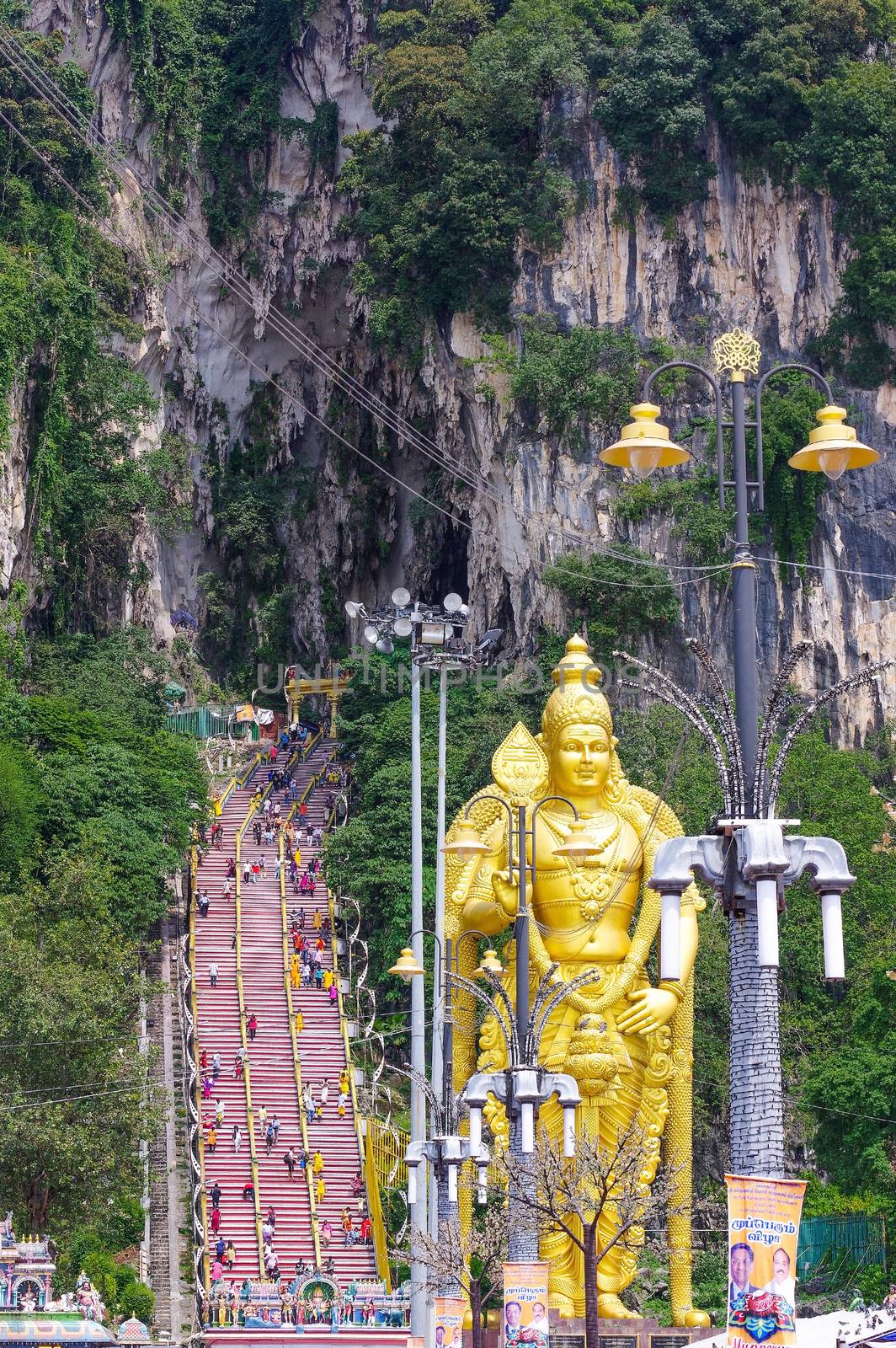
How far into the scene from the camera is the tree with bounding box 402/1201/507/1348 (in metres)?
19.7

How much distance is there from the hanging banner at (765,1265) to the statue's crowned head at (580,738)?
12.4 m

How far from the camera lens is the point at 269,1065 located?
3338 cm

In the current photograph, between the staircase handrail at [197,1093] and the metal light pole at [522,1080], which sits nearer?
the metal light pole at [522,1080]

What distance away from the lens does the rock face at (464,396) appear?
4150 centimetres

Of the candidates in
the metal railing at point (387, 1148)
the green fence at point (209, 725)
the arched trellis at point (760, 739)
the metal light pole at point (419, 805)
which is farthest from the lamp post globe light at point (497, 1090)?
the green fence at point (209, 725)

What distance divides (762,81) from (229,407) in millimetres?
15478

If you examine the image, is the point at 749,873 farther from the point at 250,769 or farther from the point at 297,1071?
the point at 250,769

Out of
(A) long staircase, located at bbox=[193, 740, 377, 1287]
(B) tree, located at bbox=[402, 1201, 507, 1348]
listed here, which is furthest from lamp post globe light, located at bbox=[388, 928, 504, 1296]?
(A) long staircase, located at bbox=[193, 740, 377, 1287]

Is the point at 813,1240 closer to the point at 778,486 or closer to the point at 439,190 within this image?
the point at 778,486

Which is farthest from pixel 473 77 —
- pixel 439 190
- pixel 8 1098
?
pixel 8 1098

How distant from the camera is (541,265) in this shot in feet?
→ 144

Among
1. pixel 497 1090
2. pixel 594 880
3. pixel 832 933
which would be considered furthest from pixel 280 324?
pixel 832 933

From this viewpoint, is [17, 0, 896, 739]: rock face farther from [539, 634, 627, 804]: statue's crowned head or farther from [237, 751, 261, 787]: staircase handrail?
[539, 634, 627, 804]: statue's crowned head

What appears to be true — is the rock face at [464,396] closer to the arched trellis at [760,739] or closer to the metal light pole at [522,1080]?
the metal light pole at [522,1080]
